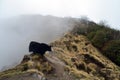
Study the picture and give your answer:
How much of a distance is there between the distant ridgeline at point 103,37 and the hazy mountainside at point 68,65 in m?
2.78

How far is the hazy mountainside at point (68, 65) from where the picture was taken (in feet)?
247

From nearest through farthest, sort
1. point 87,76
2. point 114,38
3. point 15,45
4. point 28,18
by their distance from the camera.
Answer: point 87,76
point 114,38
point 15,45
point 28,18

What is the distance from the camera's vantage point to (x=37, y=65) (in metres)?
79.1

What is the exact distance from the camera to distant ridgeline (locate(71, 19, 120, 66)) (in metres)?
103

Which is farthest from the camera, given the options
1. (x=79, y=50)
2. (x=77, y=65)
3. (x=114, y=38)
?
(x=114, y=38)

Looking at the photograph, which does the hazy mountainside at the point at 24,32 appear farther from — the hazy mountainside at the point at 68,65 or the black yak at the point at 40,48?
the black yak at the point at 40,48

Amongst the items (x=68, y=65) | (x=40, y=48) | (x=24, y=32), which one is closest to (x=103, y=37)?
(x=68, y=65)

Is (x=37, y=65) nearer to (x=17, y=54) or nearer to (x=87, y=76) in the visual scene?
(x=87, y=76)

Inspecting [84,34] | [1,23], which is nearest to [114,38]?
[84,34]

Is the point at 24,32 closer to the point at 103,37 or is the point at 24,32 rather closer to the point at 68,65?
the point at 103,37

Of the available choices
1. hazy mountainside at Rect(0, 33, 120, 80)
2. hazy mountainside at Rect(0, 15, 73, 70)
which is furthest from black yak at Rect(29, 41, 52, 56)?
hazy mountainside at Rect(0, 15, 73, 70)

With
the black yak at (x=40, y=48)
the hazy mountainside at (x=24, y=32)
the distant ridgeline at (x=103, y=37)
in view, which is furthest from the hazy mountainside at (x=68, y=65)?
the hazy mountainside at (x=24, y=32)

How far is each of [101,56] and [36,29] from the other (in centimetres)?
3637

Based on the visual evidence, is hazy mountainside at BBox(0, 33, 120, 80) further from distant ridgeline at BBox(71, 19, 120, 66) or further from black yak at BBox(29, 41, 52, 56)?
distant ridgeline at BBox(71, 19, 120, 66)
